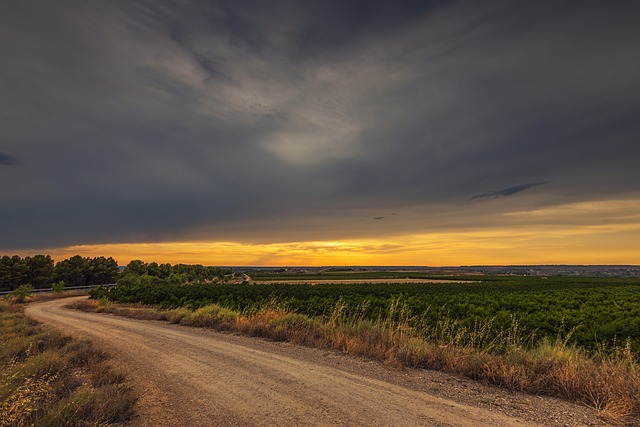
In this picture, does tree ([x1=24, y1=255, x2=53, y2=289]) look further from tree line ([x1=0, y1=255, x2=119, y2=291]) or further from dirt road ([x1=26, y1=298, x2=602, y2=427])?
dirt road ([x1=26, y1=298, x2=602, y2=427])

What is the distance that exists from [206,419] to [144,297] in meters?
41.1

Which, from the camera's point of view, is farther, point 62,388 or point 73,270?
point 73,270

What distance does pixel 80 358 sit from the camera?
1090 cm

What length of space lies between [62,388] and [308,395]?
232 inches

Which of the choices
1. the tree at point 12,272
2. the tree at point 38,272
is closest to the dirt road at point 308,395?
the tree at point 12,272

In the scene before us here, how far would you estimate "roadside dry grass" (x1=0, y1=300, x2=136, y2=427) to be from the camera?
594 cm

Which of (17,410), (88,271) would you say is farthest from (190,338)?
(88,271)

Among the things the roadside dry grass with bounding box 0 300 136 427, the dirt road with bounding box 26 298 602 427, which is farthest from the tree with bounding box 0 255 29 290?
the dirt road with bounding box 26 298 602 427

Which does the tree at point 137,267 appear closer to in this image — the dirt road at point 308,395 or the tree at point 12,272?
the tree at point 12,272

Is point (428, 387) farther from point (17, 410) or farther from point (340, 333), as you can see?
point (17, 410)

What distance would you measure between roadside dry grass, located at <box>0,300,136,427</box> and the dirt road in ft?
1.79

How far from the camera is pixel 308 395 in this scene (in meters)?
7.23

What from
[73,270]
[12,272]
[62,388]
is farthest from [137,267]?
[62,388]

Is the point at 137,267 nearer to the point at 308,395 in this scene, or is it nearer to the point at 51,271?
the point at 51,271
